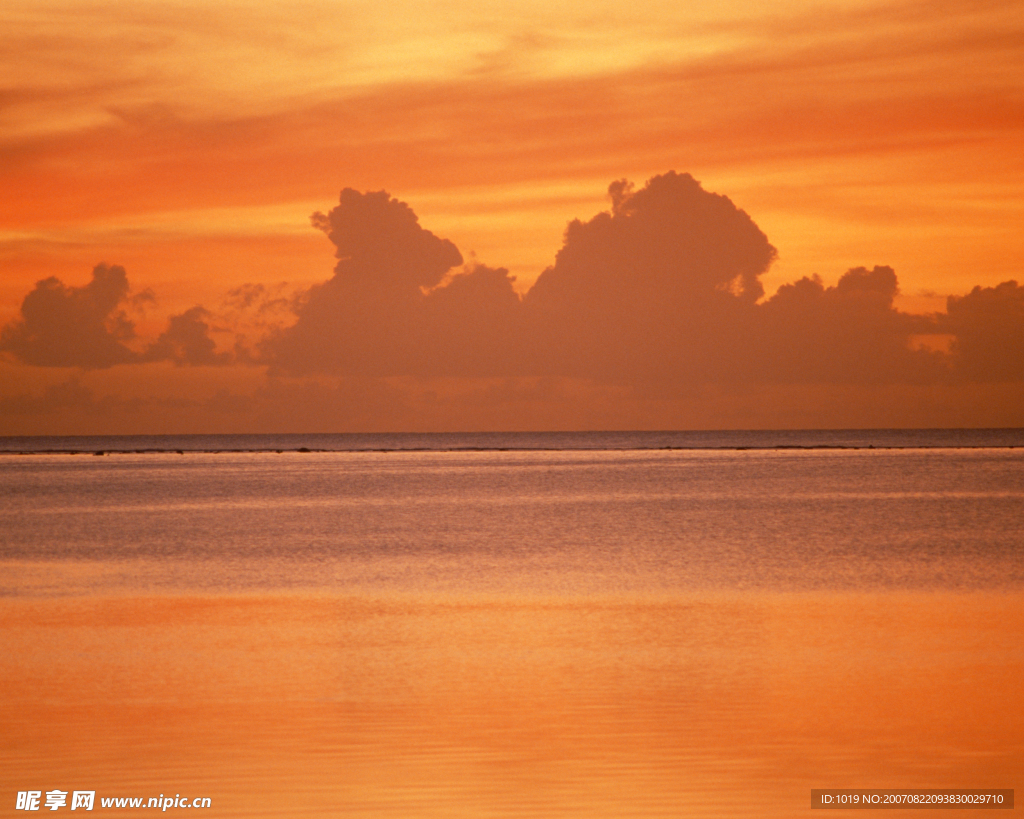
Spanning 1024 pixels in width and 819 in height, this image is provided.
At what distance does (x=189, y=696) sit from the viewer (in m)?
15.9

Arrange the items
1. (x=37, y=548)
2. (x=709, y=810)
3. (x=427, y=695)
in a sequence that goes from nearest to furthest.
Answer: (x=709, y=810) → (x=427, y=695) → (x=37, y=548)

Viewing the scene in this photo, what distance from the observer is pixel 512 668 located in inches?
694

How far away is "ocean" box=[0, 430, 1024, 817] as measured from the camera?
39.0 ft

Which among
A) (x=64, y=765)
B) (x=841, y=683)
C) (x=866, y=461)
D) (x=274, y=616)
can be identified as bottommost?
(x=64, y=765)

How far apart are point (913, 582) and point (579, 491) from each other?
4815cm

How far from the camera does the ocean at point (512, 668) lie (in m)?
11.9

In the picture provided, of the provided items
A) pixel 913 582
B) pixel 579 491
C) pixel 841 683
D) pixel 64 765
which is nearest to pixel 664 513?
pixel 579 491

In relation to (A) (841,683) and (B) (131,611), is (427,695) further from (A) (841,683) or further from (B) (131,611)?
(B) (131,611)

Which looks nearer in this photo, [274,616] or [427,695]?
[427,695]

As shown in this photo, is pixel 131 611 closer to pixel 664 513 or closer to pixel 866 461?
pixel 664 513

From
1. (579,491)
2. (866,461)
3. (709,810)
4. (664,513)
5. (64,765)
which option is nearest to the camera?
(709,810)

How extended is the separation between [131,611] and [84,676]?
7602mm

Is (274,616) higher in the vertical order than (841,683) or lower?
higher

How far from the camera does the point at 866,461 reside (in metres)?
130
